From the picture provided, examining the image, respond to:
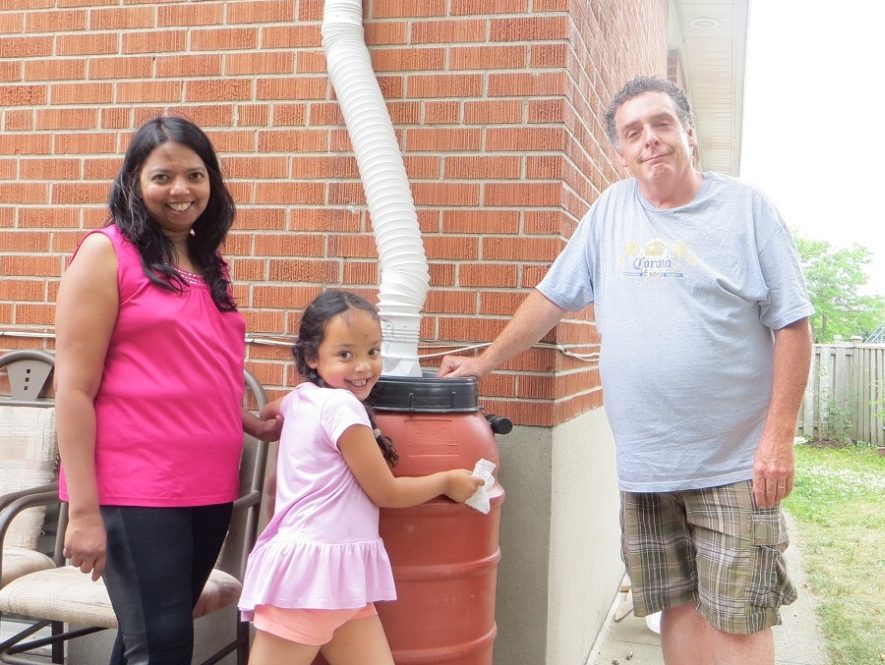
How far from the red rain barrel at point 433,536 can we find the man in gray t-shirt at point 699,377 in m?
0.50

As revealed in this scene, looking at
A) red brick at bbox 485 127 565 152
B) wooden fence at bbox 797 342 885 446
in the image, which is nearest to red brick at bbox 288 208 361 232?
red brick at bbox 485 127 565 152

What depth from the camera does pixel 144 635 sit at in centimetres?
197

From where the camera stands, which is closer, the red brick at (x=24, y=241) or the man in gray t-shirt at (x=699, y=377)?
the man in gray t-shirt at (x=699, y=377)

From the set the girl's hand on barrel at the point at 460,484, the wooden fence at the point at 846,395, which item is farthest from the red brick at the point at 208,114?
the wooden fence at the point at 846,395

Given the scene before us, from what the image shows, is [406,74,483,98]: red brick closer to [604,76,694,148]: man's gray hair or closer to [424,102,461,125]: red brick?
[424,102,461,125]: red brick

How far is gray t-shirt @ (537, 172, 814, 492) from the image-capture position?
2400 mm

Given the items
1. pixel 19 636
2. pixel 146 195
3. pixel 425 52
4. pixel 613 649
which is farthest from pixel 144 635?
pixel 613 649

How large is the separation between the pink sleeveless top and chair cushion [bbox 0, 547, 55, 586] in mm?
905

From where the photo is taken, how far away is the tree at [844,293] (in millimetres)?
37375

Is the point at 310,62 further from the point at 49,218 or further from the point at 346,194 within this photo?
the point at 49,218

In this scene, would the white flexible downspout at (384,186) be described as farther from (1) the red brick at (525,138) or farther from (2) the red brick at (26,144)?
(2) the red brick at (26,144)

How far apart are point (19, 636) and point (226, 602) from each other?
838mm

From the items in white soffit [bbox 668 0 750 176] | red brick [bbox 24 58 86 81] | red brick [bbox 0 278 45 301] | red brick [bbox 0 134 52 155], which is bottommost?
red brick [bbox 0 278 45 301]

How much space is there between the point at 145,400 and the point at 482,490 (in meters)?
0.91
